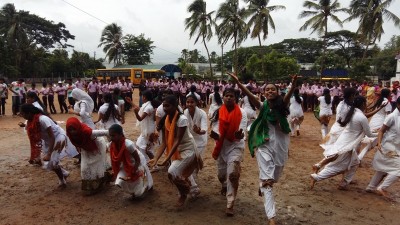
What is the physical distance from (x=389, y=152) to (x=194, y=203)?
10.2 ft

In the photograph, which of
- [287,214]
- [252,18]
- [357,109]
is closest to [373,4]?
[252,18]

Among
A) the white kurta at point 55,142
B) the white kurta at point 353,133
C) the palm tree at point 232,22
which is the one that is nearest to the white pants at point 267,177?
the white kurta at point 353,133

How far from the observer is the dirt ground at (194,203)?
4.52m

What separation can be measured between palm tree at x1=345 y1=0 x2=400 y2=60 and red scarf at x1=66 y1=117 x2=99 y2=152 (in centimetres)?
2629

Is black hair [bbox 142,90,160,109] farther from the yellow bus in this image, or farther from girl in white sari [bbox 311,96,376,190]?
the yellow bus

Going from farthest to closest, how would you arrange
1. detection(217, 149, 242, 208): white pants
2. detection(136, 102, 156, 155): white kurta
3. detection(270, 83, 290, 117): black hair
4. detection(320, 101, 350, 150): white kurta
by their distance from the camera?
detection(136, 102, 156, 155): white kurta
detection(320, 101, 350, 150): white kurta
detection(217, 149, 242, 208): white pants
detection(270, 83, 290, 117): black hair

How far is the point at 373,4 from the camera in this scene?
88.9 feet

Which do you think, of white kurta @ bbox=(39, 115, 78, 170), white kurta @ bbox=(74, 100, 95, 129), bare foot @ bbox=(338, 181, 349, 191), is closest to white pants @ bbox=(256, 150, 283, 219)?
bare foot @ bbox=(338, 181, 349, 191)

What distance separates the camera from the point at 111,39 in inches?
2146

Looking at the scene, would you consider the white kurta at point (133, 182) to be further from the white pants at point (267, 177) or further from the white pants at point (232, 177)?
the white pants at point (267, 177)

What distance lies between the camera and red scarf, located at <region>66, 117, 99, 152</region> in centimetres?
498

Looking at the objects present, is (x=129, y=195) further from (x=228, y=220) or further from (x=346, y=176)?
(x=346, y=176)

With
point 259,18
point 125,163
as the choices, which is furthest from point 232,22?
point 125,163

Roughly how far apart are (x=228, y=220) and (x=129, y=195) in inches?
68.0
